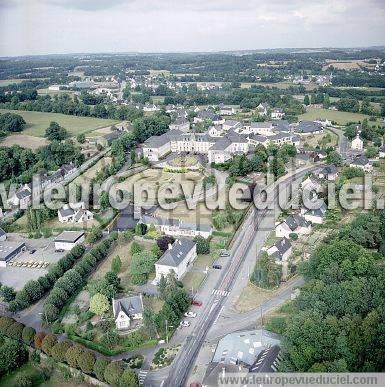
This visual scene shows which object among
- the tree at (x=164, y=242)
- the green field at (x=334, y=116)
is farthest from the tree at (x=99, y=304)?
the green field at (x=334, y=116)

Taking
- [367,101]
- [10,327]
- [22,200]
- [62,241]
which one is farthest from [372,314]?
[367,101]

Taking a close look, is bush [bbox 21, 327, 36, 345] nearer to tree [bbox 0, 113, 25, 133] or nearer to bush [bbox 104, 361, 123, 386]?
bush [bbox 104, 361, 123, 386]

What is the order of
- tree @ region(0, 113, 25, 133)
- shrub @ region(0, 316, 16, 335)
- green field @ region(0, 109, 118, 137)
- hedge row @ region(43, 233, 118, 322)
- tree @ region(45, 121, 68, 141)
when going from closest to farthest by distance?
1. shrub @ region(0, 316, 16, 335)
2. hedge row @ region(43, 233, 118, 322)
3. tree @ region(45, 121, 68, 141)
4. tree @ region(0, 113, 25, 133)
5. green field @ region(0, 109, 118, 137)

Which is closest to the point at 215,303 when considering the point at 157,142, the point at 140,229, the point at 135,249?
the point at 135,249

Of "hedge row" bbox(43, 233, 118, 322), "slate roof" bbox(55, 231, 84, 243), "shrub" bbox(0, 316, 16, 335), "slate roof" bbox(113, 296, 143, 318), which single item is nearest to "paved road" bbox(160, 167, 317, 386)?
"slate roof" bbox(113, 296, 143, 318)

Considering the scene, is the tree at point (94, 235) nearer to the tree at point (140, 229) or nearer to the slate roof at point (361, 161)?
the tree at point (140, 229)

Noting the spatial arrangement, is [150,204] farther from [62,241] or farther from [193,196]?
[62,241]
